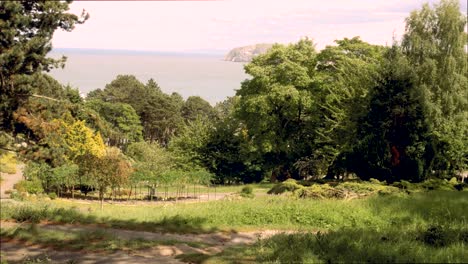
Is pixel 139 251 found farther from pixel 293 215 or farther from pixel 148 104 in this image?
pixel 148 104

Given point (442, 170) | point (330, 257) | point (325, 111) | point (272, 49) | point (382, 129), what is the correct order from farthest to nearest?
point (272, 49)
point (325, 111)
point (442, 170)
point (382, 129)
point (330, 257)

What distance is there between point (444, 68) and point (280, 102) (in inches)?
545

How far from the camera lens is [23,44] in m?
16.9

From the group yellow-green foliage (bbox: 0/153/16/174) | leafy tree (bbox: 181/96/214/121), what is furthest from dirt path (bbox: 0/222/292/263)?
leafy tree (bbox: 181/96/214/121)

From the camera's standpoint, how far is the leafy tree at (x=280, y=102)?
38625 millimetres

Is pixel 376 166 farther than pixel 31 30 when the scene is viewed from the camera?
Yes

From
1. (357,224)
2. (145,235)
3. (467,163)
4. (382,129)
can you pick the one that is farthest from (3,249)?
(467,163)

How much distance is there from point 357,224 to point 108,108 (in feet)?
203

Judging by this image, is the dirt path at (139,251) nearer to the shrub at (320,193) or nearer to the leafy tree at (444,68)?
the shrub at (320,193)

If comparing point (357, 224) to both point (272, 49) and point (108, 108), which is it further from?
point (108, 108)

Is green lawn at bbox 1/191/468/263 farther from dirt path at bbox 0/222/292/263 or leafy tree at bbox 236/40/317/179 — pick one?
leafy tree at bbox 236/40/317/179

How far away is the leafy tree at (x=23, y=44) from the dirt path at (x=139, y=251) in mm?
5253

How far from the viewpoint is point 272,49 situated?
42062 millimetres

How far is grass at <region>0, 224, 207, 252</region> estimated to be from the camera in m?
14.1
